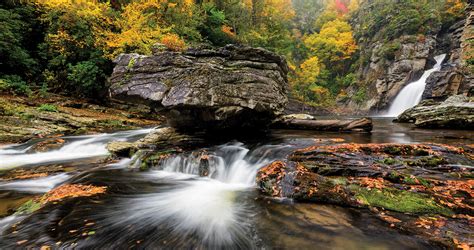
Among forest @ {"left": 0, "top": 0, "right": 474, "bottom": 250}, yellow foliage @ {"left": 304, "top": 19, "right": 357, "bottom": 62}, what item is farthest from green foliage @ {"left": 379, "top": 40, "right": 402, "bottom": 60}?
forest @ {"left": 0, "top": 0, "right": 474, "bottom": 250}

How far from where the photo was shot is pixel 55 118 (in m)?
11.5

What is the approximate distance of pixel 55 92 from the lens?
1438 centimetres

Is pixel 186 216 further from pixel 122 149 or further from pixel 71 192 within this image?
pixel 122 149

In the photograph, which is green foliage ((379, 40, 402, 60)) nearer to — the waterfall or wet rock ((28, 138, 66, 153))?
the waterfall

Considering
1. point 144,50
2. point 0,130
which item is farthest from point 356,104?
point 0,130

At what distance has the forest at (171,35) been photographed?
13.9 metres

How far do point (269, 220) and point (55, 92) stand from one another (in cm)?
1643

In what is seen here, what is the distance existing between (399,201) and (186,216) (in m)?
3.28

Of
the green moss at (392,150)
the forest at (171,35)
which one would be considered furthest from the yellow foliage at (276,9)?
the green moss at (392,150)

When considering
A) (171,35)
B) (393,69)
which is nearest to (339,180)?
(171,35)

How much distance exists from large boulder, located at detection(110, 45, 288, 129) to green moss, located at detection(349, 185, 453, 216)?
4.07m

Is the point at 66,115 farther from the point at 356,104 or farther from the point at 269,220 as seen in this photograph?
the point at 356,104

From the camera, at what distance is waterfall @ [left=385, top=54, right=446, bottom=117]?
2202 centimetres

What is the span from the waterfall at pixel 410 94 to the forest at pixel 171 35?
4.59 meters
